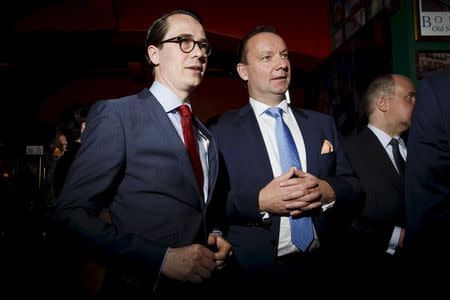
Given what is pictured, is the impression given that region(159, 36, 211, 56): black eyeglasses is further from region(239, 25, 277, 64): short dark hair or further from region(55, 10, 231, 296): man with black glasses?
region(239, 25, 277, 64): short dark hair

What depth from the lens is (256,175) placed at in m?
1.78

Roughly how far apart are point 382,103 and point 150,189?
2060 mm

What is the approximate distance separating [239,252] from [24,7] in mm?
5383

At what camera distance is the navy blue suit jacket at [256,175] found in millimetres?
1672

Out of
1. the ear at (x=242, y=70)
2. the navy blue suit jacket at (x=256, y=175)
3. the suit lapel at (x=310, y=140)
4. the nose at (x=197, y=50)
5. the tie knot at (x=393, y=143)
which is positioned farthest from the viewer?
the tie knot at (x=393, y=143)

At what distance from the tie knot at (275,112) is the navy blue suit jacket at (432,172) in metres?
0.78

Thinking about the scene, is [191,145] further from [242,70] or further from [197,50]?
[242,70]

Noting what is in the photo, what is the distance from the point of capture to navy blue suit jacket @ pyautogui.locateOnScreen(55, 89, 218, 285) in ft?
3.71

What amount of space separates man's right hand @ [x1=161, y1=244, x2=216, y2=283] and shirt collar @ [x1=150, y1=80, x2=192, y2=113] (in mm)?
556

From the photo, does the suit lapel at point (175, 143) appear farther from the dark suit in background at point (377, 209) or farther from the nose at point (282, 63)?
the dark suit in background at point (377, 209)

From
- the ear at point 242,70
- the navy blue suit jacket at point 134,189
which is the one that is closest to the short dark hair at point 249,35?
the ear at point 242,70

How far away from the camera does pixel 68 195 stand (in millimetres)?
1172

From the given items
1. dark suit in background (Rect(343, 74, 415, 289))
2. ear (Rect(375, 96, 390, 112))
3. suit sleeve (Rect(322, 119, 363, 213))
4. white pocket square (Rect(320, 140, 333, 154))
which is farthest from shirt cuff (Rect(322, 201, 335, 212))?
ear (Rect(375, 96, 390, 112))

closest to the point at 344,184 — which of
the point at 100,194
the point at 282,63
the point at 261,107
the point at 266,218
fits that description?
the point at 266,218
